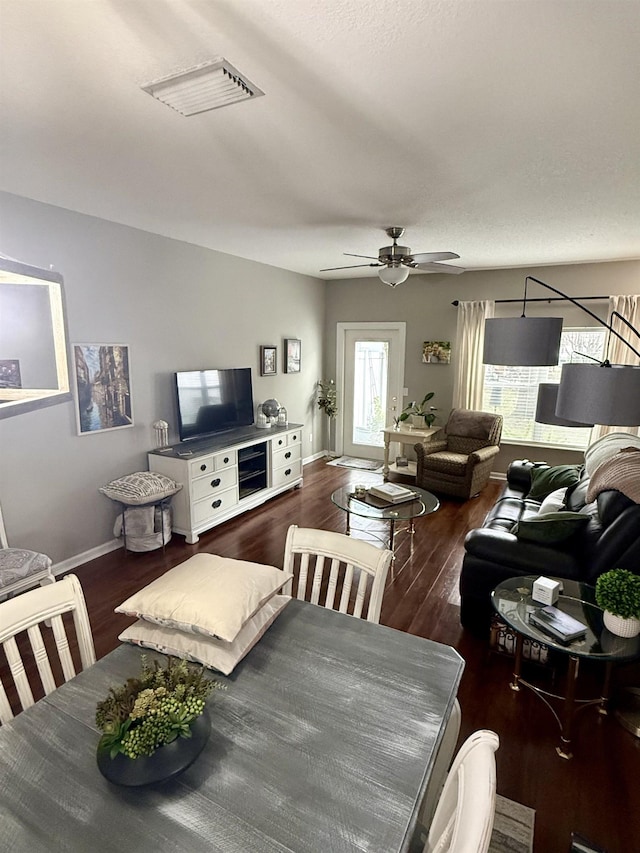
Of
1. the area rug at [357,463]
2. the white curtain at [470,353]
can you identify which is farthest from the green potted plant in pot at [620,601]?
the area rug at [357,463]

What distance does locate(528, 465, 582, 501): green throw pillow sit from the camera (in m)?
3.72

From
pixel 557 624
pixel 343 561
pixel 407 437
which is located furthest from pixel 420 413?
pixel 343 561

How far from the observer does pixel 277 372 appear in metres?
5.80

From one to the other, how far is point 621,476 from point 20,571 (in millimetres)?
3360

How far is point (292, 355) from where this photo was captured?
19.8ft

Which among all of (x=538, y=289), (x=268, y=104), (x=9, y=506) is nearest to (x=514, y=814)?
(x=268, y=104)

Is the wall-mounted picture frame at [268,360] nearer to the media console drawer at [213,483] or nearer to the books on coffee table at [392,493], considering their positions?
the media console drawer at [213,483]

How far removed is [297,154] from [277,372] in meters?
3.67

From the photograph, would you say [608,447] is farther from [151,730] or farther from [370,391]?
[370,391]

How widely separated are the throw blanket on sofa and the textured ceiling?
1.56m

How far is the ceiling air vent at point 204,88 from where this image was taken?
1519 millimetres

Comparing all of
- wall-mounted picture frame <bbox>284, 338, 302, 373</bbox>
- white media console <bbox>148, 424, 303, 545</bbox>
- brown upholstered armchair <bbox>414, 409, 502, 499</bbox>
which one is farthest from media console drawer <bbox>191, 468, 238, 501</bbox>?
brown upholstered armchair <bbox>414, 409, 502, 499</bbox>

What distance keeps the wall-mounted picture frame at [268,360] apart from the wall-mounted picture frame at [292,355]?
213 millimetres

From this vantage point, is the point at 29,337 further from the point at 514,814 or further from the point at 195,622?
the point at 514,814
